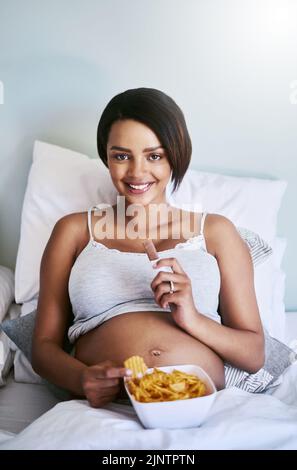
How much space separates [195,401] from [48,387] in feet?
1.72

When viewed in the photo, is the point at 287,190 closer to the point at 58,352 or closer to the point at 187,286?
the point at 187,286

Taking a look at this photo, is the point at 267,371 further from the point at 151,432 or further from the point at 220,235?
the point at 151,432

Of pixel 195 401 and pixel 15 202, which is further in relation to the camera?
pixel 15 202

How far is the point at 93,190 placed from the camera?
158cm

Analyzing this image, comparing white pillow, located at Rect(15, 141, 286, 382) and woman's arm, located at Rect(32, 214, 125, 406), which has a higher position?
white pillow, located at Rect(15, 141, 286, 382)

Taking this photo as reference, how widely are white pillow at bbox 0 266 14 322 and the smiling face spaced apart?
0.49m

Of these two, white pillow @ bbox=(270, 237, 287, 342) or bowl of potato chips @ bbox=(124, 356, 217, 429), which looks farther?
white pillow @ bbox=(270, 237, 287, 342)

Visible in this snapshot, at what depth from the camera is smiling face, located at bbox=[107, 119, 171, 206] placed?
124cm

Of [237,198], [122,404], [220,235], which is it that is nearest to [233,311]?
[220,235]

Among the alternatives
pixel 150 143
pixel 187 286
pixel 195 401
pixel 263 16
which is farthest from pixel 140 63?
pixel 195 401

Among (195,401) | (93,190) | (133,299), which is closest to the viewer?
(195,401)

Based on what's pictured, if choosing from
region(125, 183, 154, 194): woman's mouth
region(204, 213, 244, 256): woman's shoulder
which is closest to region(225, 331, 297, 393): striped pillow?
region(204, 213, 244, 256): woman's shoulder

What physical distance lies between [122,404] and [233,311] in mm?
320

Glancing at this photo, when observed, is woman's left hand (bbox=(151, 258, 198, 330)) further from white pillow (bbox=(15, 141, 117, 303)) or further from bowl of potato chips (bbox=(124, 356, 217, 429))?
white pillow (bbox=(15, 141, 117, 303))
